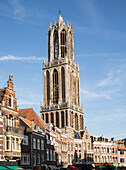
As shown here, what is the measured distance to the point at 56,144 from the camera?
65750 mm

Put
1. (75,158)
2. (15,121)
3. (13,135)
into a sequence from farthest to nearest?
(75,158) < (15,121) < (13,135)

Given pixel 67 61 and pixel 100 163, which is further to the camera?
pixel 67 61

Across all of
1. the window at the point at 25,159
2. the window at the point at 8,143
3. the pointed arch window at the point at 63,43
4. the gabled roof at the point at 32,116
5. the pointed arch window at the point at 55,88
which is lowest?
the window at the point at 25,159

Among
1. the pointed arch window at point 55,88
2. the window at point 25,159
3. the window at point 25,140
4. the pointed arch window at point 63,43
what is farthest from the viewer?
the pointed arch window at point 63,43

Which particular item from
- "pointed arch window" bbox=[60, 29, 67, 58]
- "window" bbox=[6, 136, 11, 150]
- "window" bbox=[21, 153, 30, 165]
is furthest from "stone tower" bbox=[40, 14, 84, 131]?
"window" bbox=[6, 136, 11, 150]

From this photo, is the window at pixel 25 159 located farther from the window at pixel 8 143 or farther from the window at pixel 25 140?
the window at pixel 8 143

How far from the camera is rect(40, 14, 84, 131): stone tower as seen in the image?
3944 inches

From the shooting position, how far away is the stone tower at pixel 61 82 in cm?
10019

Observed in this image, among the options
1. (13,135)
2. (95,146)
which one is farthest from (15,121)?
(95,146)

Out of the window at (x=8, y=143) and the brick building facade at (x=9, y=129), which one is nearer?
the brick building facade at (x=9, y=129)

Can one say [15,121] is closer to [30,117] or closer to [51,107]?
[30,117]

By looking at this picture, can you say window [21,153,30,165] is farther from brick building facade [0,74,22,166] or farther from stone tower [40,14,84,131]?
stone tower [40,14,84,131]

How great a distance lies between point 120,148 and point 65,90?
2934 cm

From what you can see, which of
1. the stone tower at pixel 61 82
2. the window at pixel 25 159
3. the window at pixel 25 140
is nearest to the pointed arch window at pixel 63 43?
the stone tower at pixel 61 82
